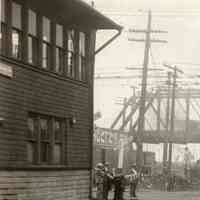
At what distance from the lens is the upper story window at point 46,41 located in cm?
2091

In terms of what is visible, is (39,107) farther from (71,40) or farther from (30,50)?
(71,40)

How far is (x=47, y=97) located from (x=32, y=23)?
2.25 meters

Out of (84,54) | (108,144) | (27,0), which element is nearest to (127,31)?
(108,144)

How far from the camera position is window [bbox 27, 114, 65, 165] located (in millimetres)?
20188

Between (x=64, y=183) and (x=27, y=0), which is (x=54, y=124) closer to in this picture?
(x=64, y=183)

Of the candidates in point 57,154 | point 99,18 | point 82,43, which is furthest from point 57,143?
point 99,18

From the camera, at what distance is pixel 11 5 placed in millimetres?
18641

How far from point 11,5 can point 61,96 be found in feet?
13.6

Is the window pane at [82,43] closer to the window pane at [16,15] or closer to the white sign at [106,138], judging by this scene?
the window pane at [16,15]

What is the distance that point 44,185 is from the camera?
67.7 feet

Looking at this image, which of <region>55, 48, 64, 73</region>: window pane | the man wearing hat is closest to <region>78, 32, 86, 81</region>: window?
<region>55, 48, 64, 73</region>: window pane

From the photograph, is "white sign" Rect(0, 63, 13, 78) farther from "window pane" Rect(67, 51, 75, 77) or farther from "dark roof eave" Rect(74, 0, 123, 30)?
"window pane" Rect(67, 51, 75, 77)

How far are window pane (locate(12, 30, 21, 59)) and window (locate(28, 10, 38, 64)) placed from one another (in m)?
0.64

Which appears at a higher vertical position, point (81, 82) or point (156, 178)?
point (81, 82)
